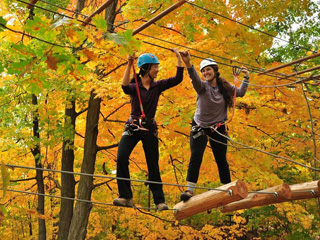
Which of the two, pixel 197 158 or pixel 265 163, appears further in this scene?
pixel 265 163

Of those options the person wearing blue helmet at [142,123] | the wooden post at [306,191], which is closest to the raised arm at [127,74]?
the person wearing blue helmet at [142,123]

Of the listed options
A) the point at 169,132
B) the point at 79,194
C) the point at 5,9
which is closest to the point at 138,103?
the point at 169,132

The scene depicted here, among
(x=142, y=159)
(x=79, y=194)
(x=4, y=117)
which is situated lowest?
(x=79, y=194)

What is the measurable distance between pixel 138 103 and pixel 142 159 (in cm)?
638

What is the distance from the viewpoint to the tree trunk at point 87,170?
30.6ft

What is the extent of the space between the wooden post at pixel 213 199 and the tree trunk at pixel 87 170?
571 centimetres

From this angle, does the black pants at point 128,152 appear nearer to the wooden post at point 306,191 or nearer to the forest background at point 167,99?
the wooden post at point 306,191

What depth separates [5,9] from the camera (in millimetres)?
9266

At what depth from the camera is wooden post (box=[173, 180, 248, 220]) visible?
150 inches

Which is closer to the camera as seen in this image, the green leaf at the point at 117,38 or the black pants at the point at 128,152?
the green leaf at the point at 117,38

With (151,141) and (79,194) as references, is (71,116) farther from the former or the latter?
(151,141)

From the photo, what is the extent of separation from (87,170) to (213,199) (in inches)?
249

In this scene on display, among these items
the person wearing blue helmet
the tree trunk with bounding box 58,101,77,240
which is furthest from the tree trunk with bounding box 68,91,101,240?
the person wearing blue helmet

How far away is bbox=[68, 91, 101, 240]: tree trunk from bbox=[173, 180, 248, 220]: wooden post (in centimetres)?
571
